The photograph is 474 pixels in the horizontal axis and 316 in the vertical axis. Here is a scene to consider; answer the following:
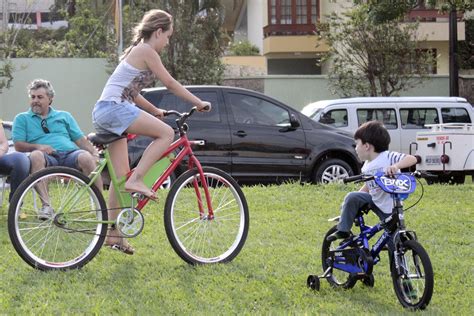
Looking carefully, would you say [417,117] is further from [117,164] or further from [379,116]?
[117,164]

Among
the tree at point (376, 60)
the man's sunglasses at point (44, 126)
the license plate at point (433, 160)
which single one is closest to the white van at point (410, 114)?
the license plate at point (433, 160)

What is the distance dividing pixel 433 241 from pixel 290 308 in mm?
2732

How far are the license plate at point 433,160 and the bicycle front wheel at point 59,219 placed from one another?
10.7 m

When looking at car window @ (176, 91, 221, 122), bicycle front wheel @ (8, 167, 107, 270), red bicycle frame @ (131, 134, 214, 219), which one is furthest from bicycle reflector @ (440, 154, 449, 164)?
bicycle front wheel @ (8, 167, 107, 270)

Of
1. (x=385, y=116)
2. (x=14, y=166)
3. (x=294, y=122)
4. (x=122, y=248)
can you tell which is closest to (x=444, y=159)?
(x=385, y=116)

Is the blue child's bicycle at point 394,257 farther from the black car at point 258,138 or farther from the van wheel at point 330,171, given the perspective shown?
the van wheel at point 330,171

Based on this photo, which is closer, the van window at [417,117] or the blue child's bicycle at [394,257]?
the blue child's bicycle at [394,257]

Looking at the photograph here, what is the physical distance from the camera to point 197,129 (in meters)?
13.0

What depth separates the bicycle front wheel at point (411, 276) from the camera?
5.29m

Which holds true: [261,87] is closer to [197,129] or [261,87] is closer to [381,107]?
[381,107]

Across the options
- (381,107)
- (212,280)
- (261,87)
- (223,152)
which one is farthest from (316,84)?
(212,280)

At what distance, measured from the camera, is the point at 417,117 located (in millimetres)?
18797

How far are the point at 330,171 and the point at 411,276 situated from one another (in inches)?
330

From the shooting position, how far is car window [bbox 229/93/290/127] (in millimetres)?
13242
